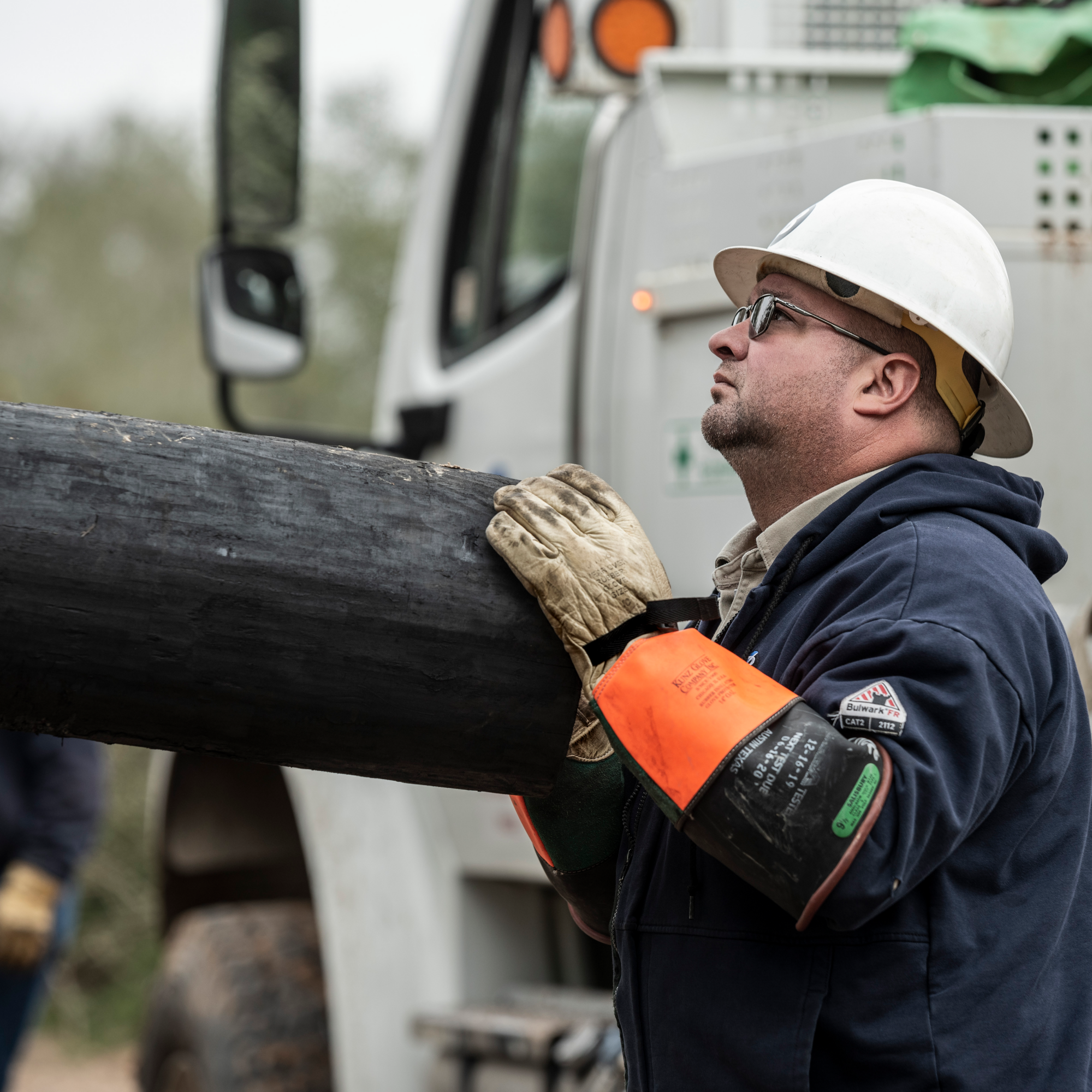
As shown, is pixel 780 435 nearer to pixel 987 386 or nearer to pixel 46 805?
pixel 987 386

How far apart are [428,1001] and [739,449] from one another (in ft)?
6.42

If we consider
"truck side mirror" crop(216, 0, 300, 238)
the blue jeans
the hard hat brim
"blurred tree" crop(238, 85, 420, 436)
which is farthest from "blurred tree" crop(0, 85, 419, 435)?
the hard hat brim

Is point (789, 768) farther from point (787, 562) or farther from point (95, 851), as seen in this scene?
point (95, 851)

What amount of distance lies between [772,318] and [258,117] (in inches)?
66.9

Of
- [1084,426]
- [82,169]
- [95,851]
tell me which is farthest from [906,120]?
[82,169]

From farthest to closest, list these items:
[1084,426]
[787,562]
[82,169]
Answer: [82,169] < [1084,426] < [787,562]

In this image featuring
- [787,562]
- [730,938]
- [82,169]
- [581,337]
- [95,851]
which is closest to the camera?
[730,938]

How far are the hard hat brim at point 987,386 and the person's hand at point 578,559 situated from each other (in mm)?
407

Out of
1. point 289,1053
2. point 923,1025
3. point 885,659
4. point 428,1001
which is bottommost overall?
point 289,1053

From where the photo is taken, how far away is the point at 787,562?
1.69 meters

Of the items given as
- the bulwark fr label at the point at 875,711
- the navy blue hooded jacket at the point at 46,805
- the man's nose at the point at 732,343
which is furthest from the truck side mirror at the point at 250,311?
the bulwark fr label at the point at 875,711

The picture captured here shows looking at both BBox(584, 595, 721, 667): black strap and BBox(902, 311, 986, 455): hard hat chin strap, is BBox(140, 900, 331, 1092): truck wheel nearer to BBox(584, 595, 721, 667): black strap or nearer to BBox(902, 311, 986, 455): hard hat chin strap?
BBox(584, 595, 721, 667): black strap

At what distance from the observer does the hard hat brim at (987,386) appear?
180cm

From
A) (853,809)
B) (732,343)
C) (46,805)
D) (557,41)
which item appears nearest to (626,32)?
(557,41)
